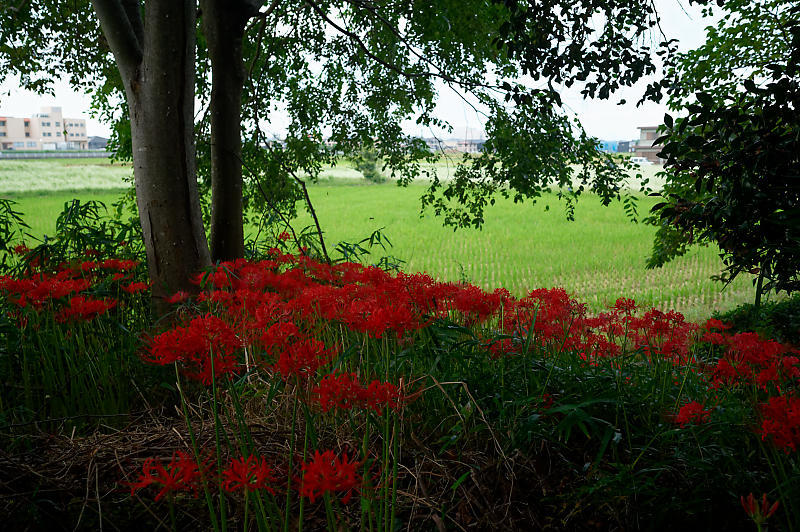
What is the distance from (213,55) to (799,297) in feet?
19.2

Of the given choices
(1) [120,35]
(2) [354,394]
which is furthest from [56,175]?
(2) [354,394]

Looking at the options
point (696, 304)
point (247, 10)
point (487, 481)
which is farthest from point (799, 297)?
point (247, 10)

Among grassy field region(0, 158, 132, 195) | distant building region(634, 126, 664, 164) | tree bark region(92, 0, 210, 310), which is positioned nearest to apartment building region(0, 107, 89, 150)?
grassy field region(0, 158, 132, 195)

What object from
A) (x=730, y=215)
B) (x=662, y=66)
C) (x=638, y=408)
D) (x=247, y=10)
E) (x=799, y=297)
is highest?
(x=247, y=10)

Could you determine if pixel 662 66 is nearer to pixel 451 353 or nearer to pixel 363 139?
pixel 451 353

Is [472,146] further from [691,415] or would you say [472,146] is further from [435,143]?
[691,415]

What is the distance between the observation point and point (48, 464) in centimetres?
135

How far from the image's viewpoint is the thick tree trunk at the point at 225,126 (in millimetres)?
3750

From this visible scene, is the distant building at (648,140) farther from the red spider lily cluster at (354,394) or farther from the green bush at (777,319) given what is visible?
the red spider lily cluster at (354,394)

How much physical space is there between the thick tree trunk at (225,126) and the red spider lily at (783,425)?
3377 mm

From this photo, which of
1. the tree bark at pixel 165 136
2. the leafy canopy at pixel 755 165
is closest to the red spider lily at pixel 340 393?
the leafy canopy at pixel 755 165

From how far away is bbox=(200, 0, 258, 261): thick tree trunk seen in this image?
148 inches

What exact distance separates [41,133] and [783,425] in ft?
240

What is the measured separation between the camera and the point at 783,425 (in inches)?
38.6
